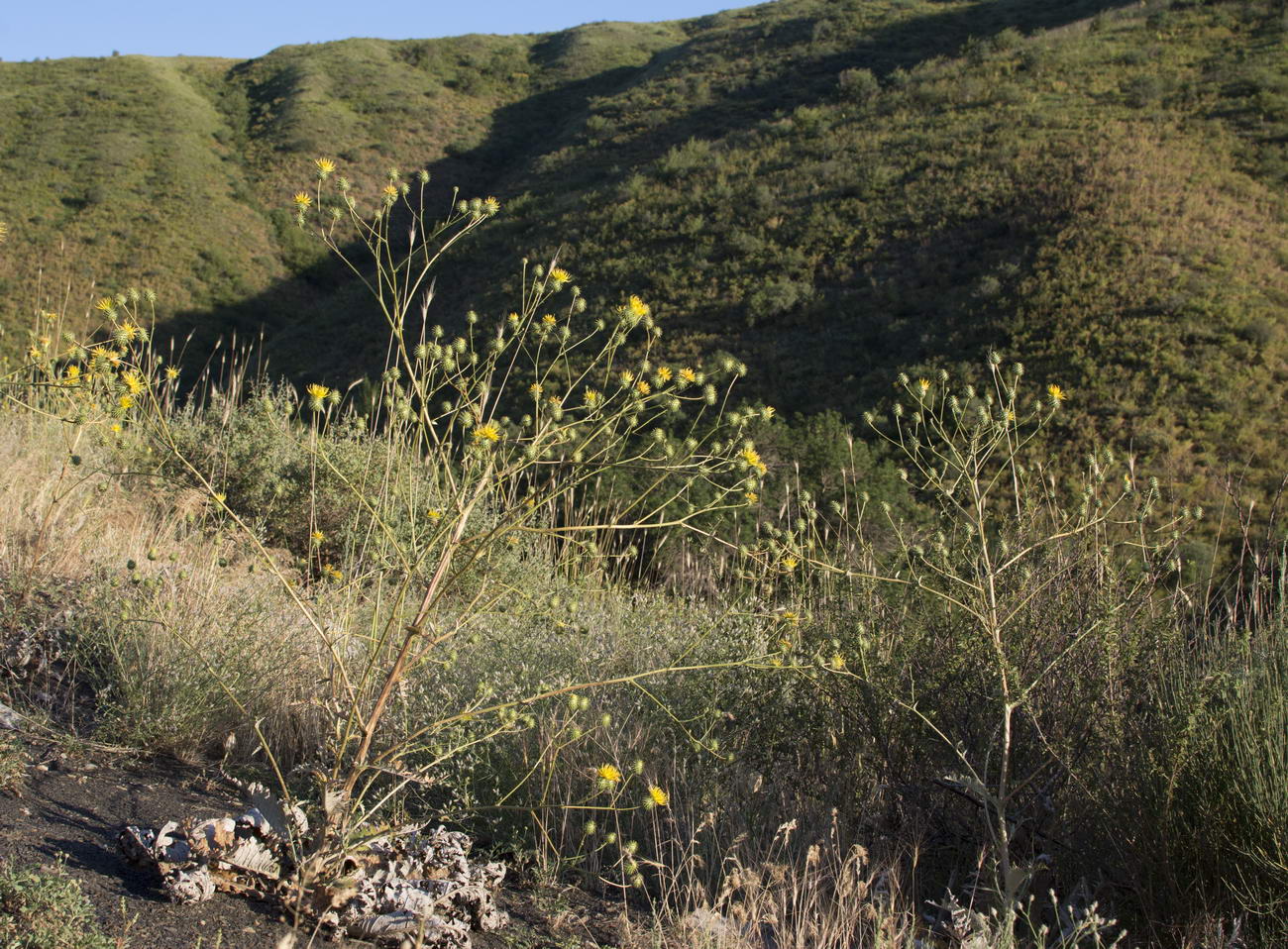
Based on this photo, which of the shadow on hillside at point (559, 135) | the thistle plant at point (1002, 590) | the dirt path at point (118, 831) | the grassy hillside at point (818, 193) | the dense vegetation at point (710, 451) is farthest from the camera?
the shadow on hillside at point (559, 135)

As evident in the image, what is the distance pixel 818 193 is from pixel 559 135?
1566 centimetres

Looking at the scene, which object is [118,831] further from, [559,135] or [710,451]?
[559,135]

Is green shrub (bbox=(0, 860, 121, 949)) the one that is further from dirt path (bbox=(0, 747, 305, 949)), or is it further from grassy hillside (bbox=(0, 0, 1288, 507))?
grassy hillside (bbox=(0, 0, 1288, 507))

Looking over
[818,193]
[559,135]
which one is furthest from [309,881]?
[559,135]

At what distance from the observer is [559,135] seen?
36094 mm

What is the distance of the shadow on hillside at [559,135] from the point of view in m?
24.3

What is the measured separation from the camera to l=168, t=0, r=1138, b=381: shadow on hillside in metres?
24.3

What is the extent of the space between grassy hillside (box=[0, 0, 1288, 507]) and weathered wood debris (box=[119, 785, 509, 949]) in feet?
44.4

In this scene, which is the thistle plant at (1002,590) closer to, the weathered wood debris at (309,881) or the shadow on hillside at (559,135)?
the weathered wood debris at (309,881)

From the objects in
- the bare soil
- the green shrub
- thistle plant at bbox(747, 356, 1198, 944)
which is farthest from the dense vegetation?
the green shrub

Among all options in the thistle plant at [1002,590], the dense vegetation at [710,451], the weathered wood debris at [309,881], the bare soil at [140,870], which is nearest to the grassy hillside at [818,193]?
the dense vegetation at [710,451]

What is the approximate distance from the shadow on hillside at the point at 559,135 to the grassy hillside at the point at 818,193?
0.51 ft

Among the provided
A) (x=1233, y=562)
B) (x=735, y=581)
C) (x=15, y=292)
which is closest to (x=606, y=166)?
(x=15, y=292)

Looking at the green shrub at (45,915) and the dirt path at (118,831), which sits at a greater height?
the green shrub at (45,915)
